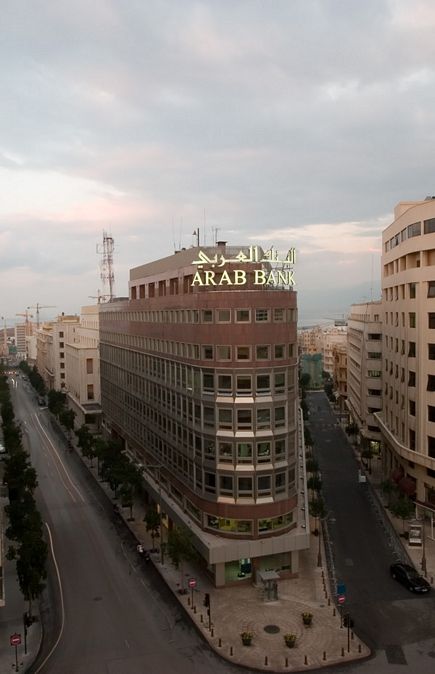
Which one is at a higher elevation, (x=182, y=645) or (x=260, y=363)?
(x=260, y=363)

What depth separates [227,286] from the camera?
59438 millimetres

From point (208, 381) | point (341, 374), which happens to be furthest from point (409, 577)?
point (341, 374)

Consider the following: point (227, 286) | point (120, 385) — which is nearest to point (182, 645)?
point (227, 286)

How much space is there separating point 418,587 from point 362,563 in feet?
25.3

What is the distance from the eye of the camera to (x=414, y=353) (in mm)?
73938

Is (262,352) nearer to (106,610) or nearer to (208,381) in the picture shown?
(208,381)

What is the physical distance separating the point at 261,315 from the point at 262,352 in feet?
11.7

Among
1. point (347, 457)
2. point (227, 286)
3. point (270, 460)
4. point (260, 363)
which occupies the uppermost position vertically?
point (227, 286)

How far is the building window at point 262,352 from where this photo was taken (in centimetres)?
5453

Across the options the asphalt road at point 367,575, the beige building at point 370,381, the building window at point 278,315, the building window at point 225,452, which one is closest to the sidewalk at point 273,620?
the asphalt road at point 367,575

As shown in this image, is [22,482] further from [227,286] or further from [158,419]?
[227,286]

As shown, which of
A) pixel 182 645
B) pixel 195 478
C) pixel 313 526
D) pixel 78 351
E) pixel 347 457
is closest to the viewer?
pixel 182 645

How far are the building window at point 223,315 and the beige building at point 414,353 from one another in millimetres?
29455

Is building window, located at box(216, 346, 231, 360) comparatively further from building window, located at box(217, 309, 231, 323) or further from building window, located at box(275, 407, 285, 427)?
building window, located at box(275, 407, 285, 427)
